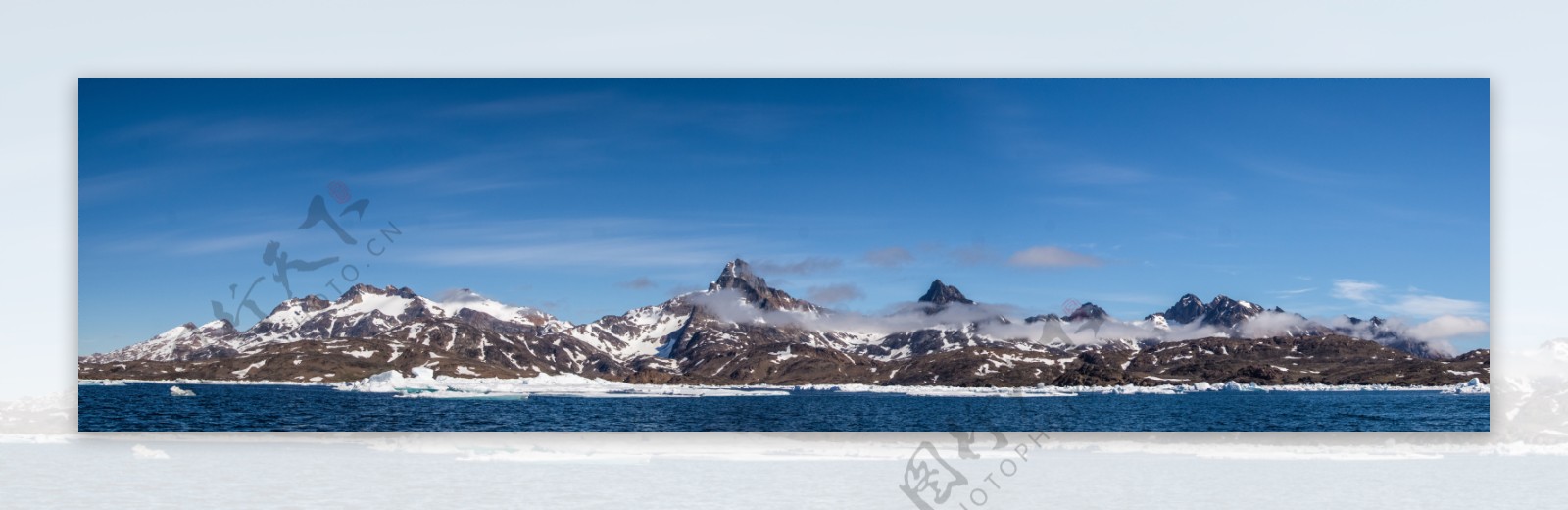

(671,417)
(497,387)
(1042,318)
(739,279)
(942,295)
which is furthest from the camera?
(497,387)

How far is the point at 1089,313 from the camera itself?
2108 inches

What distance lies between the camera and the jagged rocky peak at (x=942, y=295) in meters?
47.6

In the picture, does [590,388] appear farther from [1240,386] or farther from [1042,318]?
[1240,386]

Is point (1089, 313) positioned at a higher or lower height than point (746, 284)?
lower

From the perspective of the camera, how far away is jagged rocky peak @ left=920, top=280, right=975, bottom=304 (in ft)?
156

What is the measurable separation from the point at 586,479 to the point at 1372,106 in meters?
29.9

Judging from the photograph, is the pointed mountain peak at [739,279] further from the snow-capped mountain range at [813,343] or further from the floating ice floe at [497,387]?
the floating ice floe at [497,387]

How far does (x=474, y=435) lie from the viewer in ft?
135

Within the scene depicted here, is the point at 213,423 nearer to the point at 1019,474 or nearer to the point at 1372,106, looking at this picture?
the point at 1019,474

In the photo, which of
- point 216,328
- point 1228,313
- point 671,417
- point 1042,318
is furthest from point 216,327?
point 1228,313

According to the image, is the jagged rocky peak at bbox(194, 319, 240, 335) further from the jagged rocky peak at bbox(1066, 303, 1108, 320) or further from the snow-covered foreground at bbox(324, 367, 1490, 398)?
the jagged rocky peak at bbox(1066, 303, 1108, 320)

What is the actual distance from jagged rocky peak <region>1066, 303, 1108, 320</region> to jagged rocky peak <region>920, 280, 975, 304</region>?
5.14 meters

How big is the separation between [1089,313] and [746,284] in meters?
18.5

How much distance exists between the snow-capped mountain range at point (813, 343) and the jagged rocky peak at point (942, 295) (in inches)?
6.0
